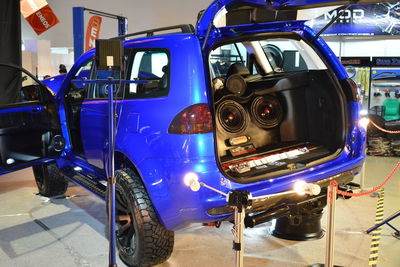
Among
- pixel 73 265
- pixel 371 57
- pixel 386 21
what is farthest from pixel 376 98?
pixel 73 265

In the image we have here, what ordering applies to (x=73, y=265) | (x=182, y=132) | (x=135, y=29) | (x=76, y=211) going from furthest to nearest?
(x=135, y=29)
(x=76, y=211)
(x=73, y=265)
(x=182, y=132)

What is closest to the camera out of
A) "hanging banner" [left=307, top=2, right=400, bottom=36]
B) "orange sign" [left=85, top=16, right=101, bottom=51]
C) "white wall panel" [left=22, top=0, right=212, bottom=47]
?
"hanging banner" [left=307, top=2, right=400, bottom=36]

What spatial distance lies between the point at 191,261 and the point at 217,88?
1408mm

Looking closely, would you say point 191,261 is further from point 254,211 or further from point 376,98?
point 376,98

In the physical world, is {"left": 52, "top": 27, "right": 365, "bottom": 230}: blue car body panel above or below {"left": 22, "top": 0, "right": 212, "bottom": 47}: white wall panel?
below

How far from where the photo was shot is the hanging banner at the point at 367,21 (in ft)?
29.7

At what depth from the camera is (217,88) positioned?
11.8 feet

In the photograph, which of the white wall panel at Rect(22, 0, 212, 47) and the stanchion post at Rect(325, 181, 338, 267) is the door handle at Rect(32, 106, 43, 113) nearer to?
the stanchion post at Rect(325, 181, 338, 267)

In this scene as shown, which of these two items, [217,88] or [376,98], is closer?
[217,88]

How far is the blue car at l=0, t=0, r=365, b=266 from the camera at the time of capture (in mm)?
2609

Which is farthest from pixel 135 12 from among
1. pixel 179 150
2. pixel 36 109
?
pixel 179 150

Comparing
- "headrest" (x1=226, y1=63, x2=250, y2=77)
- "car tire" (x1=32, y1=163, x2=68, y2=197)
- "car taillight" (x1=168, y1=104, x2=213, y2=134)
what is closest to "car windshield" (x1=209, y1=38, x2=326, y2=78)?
"headrest" (x1=226, y1=63, x2=250, y2=77)

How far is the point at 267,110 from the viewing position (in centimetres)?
369

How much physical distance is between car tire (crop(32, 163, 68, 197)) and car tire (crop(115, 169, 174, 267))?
2.05 metres
